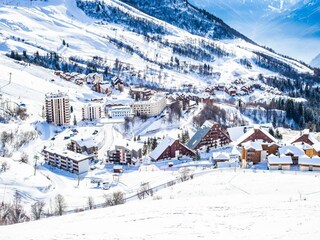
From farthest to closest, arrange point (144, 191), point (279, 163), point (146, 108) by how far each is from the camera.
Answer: point (146, 108)
point (279, 163)
point (144, 191)

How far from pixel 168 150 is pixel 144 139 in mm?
10357

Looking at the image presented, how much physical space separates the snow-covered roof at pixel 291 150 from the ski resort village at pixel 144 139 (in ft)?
0.34

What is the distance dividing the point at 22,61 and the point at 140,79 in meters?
31.8

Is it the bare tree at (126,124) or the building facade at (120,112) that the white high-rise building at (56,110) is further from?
the bare tree at (126,124)

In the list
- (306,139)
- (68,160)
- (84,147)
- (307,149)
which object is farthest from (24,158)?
(306,139)

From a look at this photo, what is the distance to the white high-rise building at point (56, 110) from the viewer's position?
63.5 meters

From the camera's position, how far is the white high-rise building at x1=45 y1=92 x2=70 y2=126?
63.5 meters

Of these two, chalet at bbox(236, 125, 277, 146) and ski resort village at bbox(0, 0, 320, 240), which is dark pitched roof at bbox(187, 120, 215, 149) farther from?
chalet at bbox(236, 125, 277, 146)

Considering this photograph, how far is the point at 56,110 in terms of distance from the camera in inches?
2500

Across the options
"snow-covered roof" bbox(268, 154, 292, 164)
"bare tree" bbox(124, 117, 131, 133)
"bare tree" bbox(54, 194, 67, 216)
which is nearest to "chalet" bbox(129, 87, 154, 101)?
"bare tree" bbox(124, 117, 131, 133)

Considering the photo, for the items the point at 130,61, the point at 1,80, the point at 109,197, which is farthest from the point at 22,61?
the point at 109,197

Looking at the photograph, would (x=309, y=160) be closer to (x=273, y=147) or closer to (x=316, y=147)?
(x=316, y=147)

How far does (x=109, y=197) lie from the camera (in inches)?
1313

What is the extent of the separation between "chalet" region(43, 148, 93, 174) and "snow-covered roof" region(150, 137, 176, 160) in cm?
770
